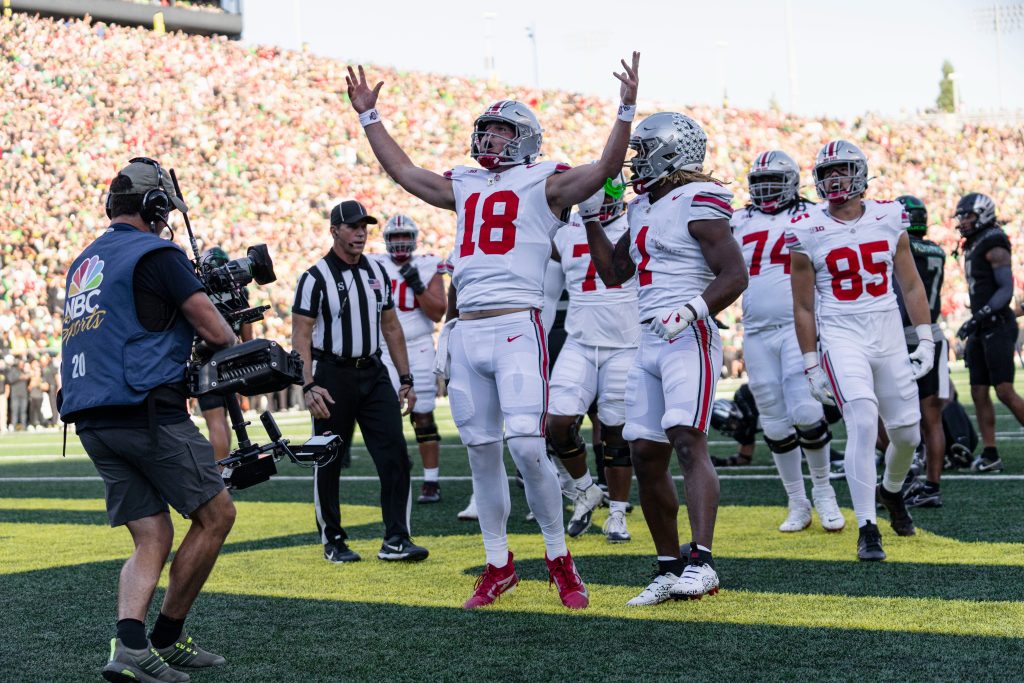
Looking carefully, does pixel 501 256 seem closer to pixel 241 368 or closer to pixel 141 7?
pixel 241 368

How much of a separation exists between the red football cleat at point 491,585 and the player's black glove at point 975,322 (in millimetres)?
5097

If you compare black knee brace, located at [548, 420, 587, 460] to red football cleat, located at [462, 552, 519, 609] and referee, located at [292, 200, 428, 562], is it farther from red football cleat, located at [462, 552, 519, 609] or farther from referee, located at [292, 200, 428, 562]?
red football cleat, located at [462, 552, 519, 609]

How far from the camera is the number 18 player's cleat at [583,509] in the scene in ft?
23.1

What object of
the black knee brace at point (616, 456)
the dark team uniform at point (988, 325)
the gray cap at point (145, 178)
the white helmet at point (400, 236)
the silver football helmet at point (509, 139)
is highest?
the silver football helmet at point (509, 139)

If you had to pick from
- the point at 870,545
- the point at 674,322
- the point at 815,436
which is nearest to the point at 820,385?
the point at 870,545

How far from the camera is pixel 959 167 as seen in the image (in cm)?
3594

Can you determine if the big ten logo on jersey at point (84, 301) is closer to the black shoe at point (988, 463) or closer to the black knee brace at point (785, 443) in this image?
the black knee brace at point (785, 443)

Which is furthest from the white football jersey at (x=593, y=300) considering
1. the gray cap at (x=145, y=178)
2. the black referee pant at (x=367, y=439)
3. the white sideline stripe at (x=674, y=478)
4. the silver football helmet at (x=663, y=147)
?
the gray cap at (x=145, y=178)

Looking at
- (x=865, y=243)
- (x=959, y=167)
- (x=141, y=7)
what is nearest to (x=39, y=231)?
(x=141, y=7)

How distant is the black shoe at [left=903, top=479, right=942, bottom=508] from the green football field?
0.12 m

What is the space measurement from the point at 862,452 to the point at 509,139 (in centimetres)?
228

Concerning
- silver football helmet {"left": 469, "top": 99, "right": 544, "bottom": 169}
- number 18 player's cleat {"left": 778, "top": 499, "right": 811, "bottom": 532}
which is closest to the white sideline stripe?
number 18 player's cleat {"left": 778, "top": 499, "right": 811, "bottom": 532}

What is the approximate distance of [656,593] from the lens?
5.00 meters

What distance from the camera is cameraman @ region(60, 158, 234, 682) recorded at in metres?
4.00
